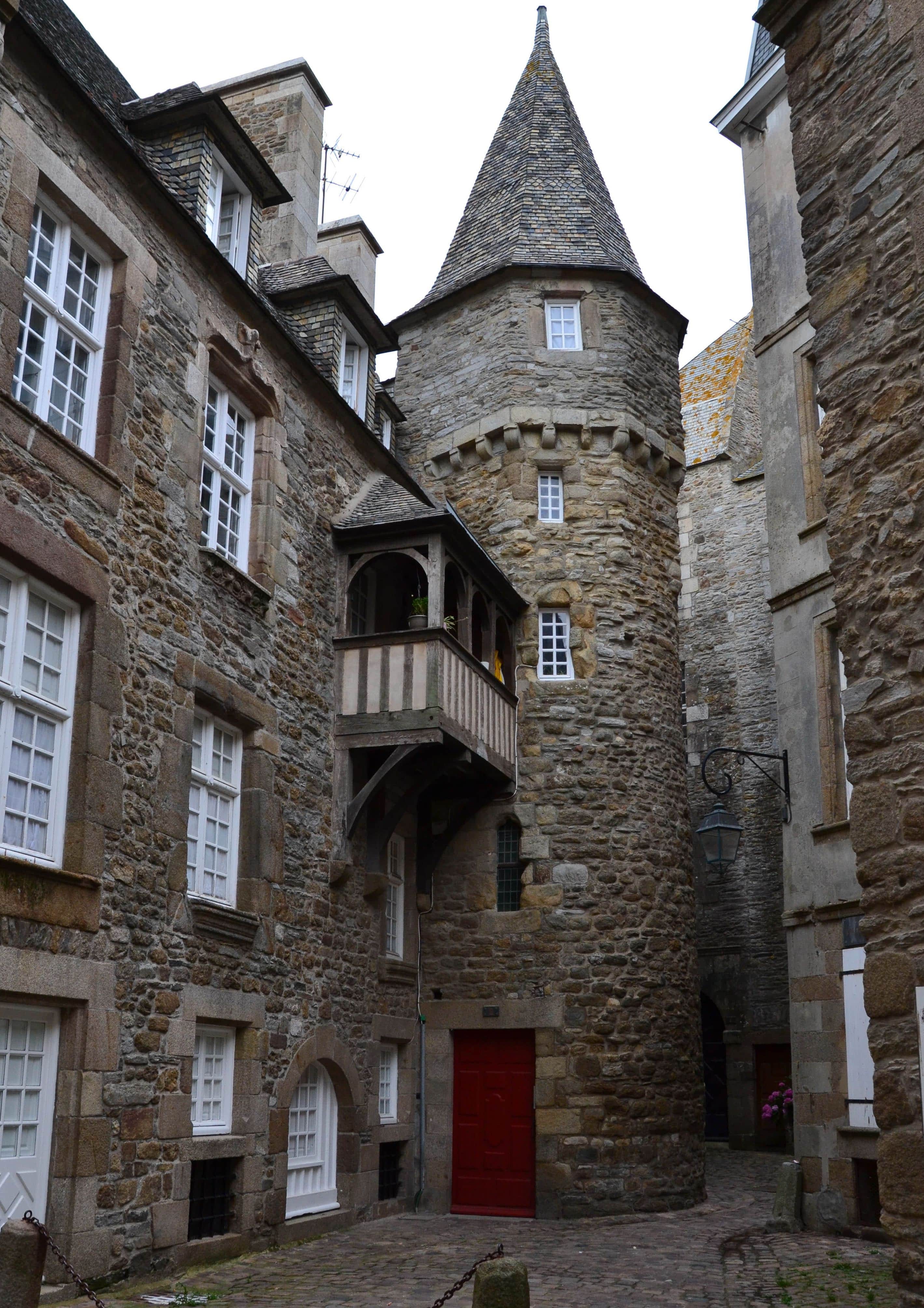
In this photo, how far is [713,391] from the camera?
23.6m

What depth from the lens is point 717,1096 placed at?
1981 centimetres

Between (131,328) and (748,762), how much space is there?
1391cm

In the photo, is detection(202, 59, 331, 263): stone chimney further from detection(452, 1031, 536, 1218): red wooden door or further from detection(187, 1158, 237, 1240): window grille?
detection(187, 1158, 237, 1240): window grille

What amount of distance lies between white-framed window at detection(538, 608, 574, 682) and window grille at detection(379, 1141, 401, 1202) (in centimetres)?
501

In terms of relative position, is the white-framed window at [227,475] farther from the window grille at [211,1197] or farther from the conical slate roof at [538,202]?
the conical slate roof at [538,202]

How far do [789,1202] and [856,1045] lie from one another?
1.48m

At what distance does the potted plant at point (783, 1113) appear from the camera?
1509 centimetres

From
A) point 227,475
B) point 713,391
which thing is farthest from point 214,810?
point 713,391

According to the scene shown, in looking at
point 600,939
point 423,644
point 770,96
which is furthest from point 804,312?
point 600,939

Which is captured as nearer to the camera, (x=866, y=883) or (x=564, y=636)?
(x=866, y=883)

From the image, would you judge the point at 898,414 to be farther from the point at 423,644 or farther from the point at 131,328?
the point at 423,644

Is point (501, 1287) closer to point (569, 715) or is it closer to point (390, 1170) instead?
point (390, 1170)

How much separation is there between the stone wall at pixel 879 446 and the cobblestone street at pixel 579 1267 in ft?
9.87

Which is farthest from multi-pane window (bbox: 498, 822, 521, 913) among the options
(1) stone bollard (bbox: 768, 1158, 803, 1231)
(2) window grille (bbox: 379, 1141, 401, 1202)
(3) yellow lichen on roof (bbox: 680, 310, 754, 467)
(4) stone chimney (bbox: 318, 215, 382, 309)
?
(3) yellow lichen on roof (bbox: 680, 310, 754, 467)
